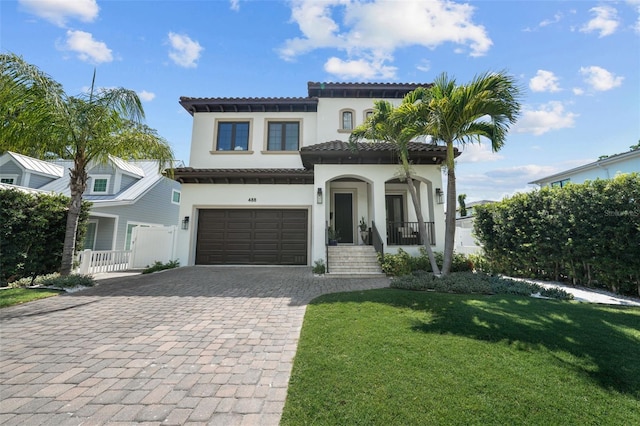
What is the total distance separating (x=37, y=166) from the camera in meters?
15.8

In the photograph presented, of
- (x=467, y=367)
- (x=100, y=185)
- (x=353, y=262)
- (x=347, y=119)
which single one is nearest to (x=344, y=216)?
(x=353, y=262)

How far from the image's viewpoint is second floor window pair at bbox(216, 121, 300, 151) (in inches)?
531

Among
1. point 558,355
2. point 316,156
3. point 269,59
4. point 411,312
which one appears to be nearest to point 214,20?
point 269,59

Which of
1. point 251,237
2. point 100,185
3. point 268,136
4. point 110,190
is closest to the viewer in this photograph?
point 251,237

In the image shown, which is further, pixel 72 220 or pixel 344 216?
pixel 344 216

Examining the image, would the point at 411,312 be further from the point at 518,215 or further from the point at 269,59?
the point at 269,59

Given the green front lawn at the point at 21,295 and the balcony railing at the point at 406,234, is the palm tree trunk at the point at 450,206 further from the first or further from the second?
the green front lawn at the point at 21,295

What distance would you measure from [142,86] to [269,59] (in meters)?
4.97

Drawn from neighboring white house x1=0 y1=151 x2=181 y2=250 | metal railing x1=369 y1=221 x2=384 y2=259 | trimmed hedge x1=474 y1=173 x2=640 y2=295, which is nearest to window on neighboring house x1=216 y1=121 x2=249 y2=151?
neighboring white house x1=0 y1=151 x2=181 y2=250

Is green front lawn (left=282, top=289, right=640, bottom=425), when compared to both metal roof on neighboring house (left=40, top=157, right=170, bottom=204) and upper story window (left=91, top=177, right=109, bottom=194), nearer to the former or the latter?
metal roof on neighboring house (left=40, top=157, right=170, bottom=204)

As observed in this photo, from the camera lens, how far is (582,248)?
6.84 metres

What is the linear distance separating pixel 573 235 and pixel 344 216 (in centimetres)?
853

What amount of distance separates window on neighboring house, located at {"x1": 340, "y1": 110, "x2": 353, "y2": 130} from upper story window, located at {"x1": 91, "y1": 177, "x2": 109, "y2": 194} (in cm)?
1512

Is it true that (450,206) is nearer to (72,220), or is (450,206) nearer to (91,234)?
(72,220)
